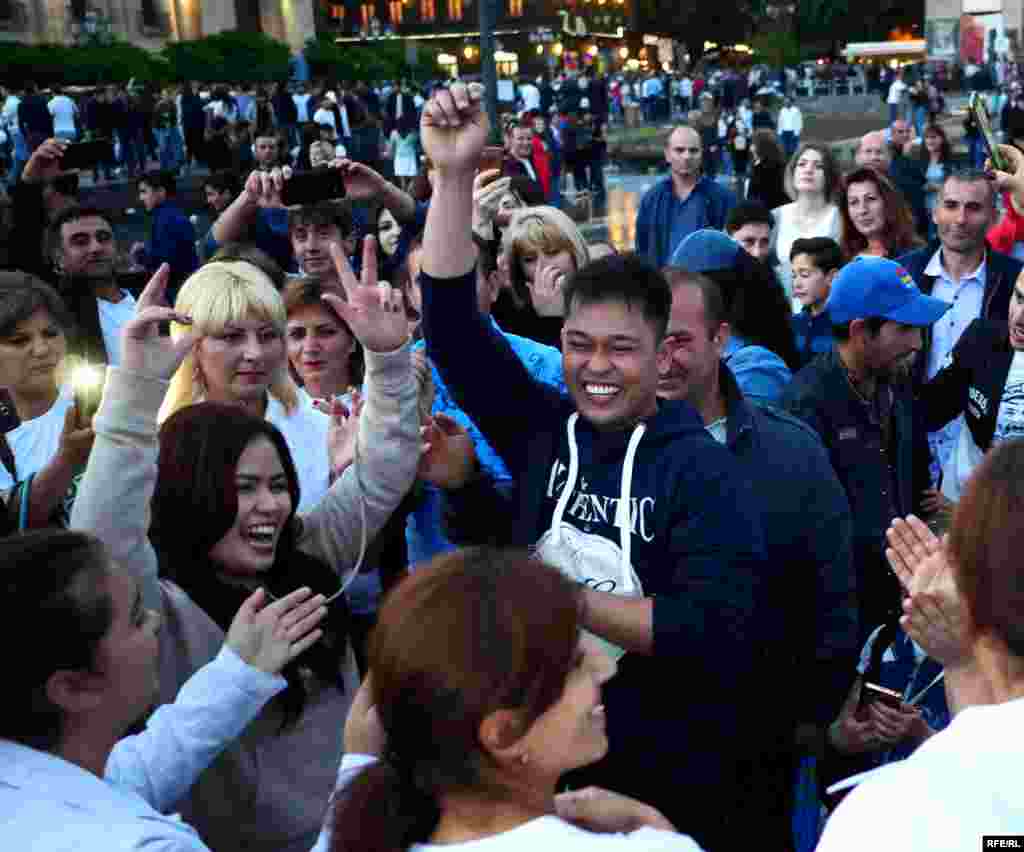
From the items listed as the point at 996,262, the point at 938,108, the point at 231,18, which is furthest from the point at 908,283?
the point at 231,18

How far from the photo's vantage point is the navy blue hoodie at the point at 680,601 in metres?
2.55

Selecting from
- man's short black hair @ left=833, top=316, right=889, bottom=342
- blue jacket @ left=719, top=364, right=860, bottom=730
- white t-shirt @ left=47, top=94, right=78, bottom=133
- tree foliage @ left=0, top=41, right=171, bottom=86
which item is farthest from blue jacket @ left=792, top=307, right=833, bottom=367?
tree foliage @ left=0, top=41, right=171, bottom=86

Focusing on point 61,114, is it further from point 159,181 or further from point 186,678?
point 186,678

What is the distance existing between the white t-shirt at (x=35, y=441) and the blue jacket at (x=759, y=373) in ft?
6.99

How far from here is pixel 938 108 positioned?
97.7 feet

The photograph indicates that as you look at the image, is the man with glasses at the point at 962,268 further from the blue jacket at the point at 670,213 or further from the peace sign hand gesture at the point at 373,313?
the peace sign hand gesture at the point at 373,313

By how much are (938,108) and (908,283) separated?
27627 mm

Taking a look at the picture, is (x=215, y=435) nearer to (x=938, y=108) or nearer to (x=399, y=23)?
(x=938, y=108)

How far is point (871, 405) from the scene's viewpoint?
421 cm

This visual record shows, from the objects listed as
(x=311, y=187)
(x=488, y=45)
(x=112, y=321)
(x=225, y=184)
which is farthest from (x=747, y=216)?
(x=488, y=45)

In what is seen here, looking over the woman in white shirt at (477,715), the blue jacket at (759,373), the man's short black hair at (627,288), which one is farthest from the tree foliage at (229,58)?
the woman in white shirt at (477,715)

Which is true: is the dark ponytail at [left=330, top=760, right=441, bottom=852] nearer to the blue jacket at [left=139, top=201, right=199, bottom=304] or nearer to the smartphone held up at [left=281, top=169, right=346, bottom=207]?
the smartphone held up at [left=281, top=169, right=346, bottom=207]

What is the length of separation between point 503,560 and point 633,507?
84 cm

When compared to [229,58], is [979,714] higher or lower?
lower
